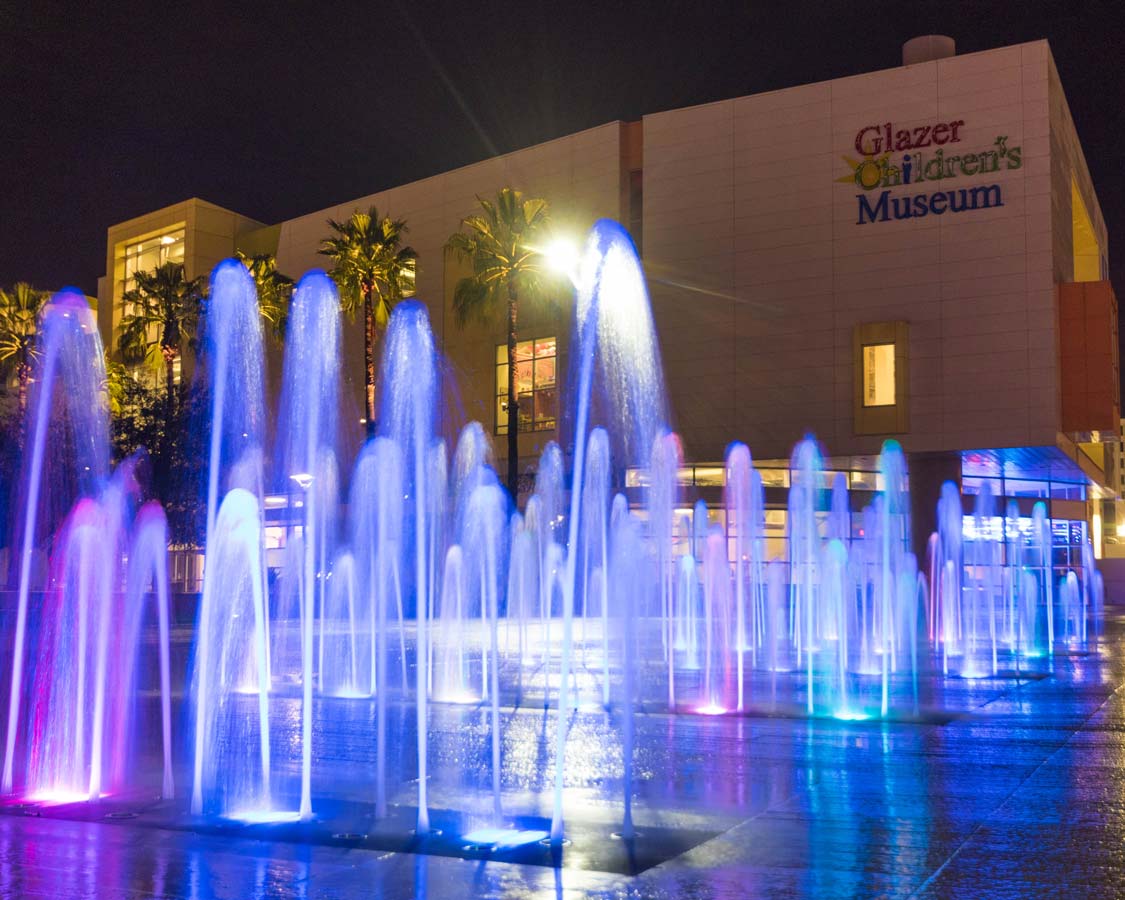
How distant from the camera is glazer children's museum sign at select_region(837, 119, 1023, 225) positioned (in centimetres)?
4075

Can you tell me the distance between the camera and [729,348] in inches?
1804

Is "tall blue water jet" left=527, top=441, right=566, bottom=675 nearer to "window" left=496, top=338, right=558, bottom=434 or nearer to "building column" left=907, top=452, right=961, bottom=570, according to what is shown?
A: "window" left=496, top=338, right=558, bottom=434

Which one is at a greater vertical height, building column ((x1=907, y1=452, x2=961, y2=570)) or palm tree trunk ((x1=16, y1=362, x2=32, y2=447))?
palm tree trunk ((x1=16, y1=362, x2=32, y2=447))

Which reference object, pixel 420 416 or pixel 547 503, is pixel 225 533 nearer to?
pixel 420 416

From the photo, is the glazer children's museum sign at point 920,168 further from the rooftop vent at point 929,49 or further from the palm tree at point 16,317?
the palm tree at point 16,317

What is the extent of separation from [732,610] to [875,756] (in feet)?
97.8

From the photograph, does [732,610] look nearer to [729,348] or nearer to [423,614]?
[729,348]

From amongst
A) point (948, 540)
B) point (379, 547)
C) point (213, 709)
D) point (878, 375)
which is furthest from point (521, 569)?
point (379, 547)

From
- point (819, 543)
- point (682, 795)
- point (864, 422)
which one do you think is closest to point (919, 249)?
point (864, 422)

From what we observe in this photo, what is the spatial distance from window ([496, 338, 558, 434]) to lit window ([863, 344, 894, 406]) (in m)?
13.8

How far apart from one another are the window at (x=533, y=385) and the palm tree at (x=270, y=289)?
10.0 m

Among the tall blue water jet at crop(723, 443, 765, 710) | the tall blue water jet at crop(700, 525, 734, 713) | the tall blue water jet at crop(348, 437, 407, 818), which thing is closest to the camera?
the tall blue water jet at crop(348, 437, 407, 818)

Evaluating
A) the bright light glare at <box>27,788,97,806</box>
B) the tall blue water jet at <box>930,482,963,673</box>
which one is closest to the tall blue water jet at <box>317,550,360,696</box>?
the bright light glare at <box>27,788,97,806</box>

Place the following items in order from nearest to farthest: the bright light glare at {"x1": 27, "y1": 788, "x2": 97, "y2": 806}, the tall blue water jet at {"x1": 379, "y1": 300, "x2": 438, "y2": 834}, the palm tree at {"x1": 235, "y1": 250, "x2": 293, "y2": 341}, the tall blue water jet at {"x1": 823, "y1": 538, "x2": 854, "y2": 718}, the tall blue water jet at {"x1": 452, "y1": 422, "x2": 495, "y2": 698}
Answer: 1. the tall blue water jet at {"x1": 379, "y1": 300, "x2": 438, "y2": 834}
2. the bright light glare at {"x1": 27, "y1": 788, "x2": 97, "y2": 806}
3. the tall blue water jet at {"x1": 823, "y1": 538, "x2": 854, "y2": 718}
4. the tall blue water jet at {"x1": 452, "y1": 422, "x2": 495, "y2": 698}
5. the palm tree at {"x1": 235, "y1": 250, "x2": 293, "y2": 341}
